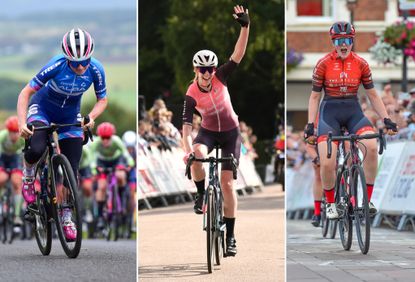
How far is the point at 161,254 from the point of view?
394 inches

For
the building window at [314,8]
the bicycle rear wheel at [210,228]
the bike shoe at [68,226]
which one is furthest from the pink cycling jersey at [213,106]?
the building window at [314,8]

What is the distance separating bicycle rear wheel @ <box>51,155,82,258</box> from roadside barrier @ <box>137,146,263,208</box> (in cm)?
192

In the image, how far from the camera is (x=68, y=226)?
949 cm

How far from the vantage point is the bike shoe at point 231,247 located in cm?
997

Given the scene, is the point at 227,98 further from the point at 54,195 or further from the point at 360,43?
the point at 360,43

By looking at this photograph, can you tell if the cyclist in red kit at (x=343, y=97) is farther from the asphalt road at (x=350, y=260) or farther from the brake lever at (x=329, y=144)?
the asphalt road at (x=350, y=260)

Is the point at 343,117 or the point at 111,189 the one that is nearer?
the point at 343,117

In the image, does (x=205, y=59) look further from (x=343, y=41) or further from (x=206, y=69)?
(x=343, y=41)

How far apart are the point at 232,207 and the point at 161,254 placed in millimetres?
672

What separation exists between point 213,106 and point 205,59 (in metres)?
0.45

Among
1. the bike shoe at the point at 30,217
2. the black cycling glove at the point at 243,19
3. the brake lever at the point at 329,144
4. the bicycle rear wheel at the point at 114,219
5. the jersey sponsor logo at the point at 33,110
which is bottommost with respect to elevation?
the bicycle rear wheel at the point at 114,219

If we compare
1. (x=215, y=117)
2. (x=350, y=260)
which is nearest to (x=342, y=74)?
(x=350, y=260)

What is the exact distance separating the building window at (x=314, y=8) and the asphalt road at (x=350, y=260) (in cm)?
2735

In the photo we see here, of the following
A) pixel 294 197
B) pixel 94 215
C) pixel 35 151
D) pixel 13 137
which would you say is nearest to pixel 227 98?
pixel 35 151
